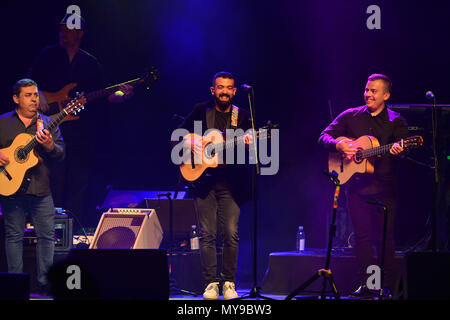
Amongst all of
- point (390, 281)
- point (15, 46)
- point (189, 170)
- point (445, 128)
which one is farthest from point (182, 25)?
point (390, 281)

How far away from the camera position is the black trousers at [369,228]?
228 inches

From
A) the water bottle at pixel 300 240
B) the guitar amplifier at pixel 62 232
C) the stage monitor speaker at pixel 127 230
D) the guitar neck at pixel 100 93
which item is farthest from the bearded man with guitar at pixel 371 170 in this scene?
the guitar amplifier at pixel 62 232

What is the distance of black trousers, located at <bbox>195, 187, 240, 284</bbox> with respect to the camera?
583 centimetres

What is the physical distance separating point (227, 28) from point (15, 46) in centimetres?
325

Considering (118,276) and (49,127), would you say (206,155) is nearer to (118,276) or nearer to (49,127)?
(49,127)

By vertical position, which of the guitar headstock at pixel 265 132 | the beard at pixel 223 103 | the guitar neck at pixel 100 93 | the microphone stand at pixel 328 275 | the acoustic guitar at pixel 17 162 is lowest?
the microphone stand at pixel 328 275

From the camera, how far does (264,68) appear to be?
8383 mm

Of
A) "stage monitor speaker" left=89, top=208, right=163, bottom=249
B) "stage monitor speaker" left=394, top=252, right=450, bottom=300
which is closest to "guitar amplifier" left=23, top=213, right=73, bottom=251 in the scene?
"stage monitor speaker" left=89, top=208, right=163, bottom=249

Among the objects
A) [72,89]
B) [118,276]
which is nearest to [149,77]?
[72,89]

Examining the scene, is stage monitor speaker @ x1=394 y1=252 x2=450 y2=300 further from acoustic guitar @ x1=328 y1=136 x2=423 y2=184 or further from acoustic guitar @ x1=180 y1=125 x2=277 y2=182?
acoustic guitar @ x1=180 y1=125 x2=277 y2=182

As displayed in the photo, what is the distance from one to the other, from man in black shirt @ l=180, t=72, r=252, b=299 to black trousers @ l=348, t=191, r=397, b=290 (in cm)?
124

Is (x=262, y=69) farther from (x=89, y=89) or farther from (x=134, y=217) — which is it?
(x=134, y=217)

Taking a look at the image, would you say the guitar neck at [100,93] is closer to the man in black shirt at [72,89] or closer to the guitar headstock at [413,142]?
the man in black shirt at [72,89]

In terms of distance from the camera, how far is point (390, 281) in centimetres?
572
